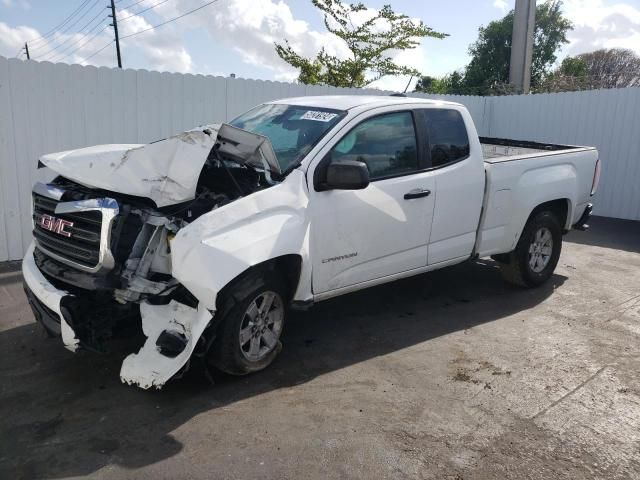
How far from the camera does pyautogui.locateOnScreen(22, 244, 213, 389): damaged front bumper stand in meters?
3.54

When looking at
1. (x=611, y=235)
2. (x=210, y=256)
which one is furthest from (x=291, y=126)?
(x=611, y=235)

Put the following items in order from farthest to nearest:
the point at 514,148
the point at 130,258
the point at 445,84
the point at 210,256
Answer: the point at 445,84
the point at 514,148
the point at 130,258
the point at 210,256

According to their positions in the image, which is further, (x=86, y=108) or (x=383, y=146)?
(x=86, y=108)

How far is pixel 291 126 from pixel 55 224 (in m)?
1.98

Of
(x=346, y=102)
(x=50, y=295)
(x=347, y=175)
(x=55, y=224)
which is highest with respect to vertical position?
(x=346, y=102)

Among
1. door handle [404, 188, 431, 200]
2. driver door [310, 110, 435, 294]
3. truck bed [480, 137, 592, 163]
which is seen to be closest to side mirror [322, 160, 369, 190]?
driver door [310, 110, 435, 294]

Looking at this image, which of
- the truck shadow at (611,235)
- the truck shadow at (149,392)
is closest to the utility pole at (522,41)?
the truck shadow at (611,235)

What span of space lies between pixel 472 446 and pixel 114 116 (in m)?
6.11

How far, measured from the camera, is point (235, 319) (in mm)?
3789

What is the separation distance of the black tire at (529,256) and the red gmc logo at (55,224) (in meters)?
4.46

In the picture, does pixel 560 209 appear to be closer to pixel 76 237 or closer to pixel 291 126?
pixel 291 126

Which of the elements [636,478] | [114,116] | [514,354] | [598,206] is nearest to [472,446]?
[636,478]

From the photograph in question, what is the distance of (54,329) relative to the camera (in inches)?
147

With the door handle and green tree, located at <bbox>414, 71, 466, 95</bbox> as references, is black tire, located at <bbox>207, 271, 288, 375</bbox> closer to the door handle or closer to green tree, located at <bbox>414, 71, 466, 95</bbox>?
the door handle
